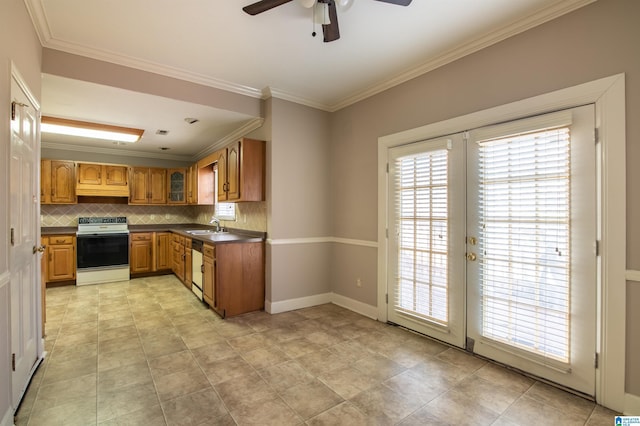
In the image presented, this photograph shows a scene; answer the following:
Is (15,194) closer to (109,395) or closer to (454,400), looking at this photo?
(109,395)

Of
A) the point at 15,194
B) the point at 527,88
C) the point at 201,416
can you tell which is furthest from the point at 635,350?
the point at 15,194

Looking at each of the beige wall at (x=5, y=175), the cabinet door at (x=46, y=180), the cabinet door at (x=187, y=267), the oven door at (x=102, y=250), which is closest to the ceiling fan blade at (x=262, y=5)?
the beige wall at (x=5, y=175)

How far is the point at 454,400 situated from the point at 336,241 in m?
2.45

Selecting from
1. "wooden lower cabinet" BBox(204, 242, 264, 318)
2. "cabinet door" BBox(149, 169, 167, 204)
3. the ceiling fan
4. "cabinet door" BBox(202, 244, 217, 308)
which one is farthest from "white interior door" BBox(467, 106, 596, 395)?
"cabinet door" BBox(149, 169, 167, 204)

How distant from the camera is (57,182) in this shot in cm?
547

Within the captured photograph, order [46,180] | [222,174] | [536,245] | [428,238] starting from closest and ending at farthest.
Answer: [536,245], [428,238], [222,174], [46,180]

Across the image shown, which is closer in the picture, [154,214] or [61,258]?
[61,258]

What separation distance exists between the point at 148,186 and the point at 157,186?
171mm

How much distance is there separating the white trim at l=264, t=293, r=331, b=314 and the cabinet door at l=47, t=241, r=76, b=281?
389 centimetres

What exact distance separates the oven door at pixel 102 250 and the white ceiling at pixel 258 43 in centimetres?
237

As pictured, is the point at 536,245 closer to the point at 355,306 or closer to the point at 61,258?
the point at 355,306

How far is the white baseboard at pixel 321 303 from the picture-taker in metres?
3.76

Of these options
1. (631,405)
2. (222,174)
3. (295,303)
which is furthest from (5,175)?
(631,405)

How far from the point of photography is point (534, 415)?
6.31 ft
